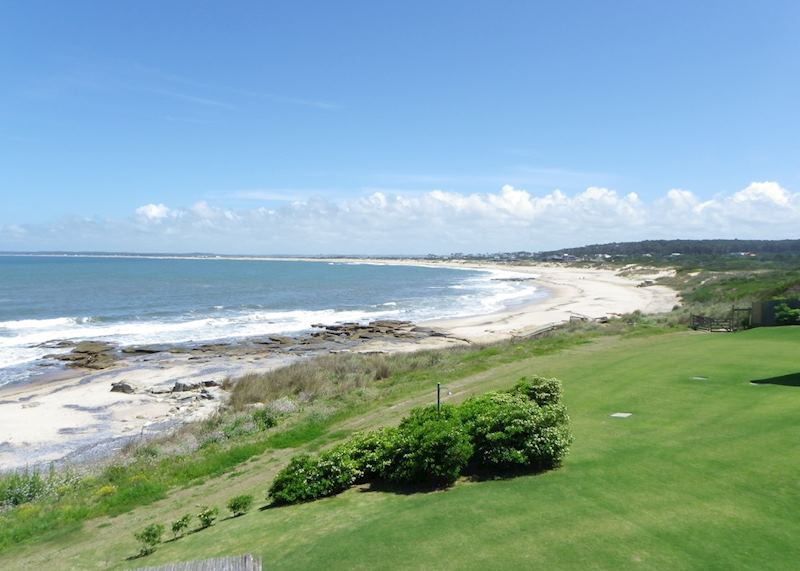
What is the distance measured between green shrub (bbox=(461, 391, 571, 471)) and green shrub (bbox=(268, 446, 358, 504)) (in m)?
2.59

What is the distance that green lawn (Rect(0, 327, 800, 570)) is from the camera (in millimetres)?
7633

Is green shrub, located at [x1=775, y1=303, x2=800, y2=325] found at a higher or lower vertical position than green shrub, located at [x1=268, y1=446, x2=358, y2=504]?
higher

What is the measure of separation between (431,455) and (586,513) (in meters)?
3.28

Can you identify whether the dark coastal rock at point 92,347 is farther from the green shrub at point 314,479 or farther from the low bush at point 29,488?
the green shrub at point 314,479

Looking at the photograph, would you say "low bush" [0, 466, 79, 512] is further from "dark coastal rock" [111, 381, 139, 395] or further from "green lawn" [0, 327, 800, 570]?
"dark coastal rock" [111, 381, 139, 395]

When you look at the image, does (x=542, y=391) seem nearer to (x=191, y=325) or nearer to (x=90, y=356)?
(x=90, y=356)

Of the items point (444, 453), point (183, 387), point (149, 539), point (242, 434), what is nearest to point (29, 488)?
point (242, 434)

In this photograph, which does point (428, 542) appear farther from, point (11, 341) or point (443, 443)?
point (11, 341)

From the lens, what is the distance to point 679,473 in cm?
1040

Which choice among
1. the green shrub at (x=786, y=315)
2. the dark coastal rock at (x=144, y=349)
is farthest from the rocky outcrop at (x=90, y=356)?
the green shrub at (x=786, y=315)

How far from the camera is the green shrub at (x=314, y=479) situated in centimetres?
1149

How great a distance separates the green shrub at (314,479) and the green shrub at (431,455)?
86 centimetres

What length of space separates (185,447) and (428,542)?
44.4 ft

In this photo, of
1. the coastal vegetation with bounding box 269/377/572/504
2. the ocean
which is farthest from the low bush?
the ocean
